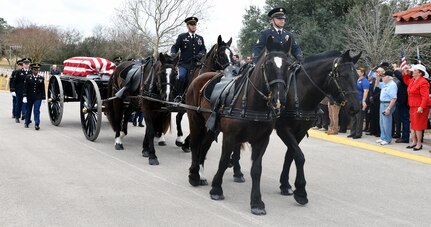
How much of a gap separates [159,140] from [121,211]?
5328mm

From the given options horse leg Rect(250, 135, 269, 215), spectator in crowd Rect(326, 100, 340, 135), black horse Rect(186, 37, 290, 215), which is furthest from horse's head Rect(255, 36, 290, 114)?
spectator in crowd Rect(326, 100, 340, 135)

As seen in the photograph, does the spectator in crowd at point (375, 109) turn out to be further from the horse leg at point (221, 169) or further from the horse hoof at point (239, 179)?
the horse leg at point (221, 169)

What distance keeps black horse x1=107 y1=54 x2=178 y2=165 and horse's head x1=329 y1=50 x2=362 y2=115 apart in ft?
10.7

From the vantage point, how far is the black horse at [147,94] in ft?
27.8

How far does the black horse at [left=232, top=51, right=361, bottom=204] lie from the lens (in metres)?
6.01

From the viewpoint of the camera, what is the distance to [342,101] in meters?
6.04

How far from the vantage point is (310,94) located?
6.43 meters

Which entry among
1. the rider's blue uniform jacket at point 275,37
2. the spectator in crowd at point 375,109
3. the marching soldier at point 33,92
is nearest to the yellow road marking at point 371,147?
the spectator in crowd at point 375,109

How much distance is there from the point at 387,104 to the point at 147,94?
6.30m

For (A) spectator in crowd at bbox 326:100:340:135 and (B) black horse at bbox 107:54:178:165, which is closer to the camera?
(B) black horse at bbox 107:54:178:165

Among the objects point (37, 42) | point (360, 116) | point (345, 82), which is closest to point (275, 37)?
point (345, 82)

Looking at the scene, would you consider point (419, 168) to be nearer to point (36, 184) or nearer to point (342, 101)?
point (342, 101)

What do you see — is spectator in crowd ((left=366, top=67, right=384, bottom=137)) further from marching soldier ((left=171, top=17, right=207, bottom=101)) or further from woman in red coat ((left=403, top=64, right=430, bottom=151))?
marching soldier ((left=171, top=17, right=207, bottom=101))

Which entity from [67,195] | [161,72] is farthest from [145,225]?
[161,72]
